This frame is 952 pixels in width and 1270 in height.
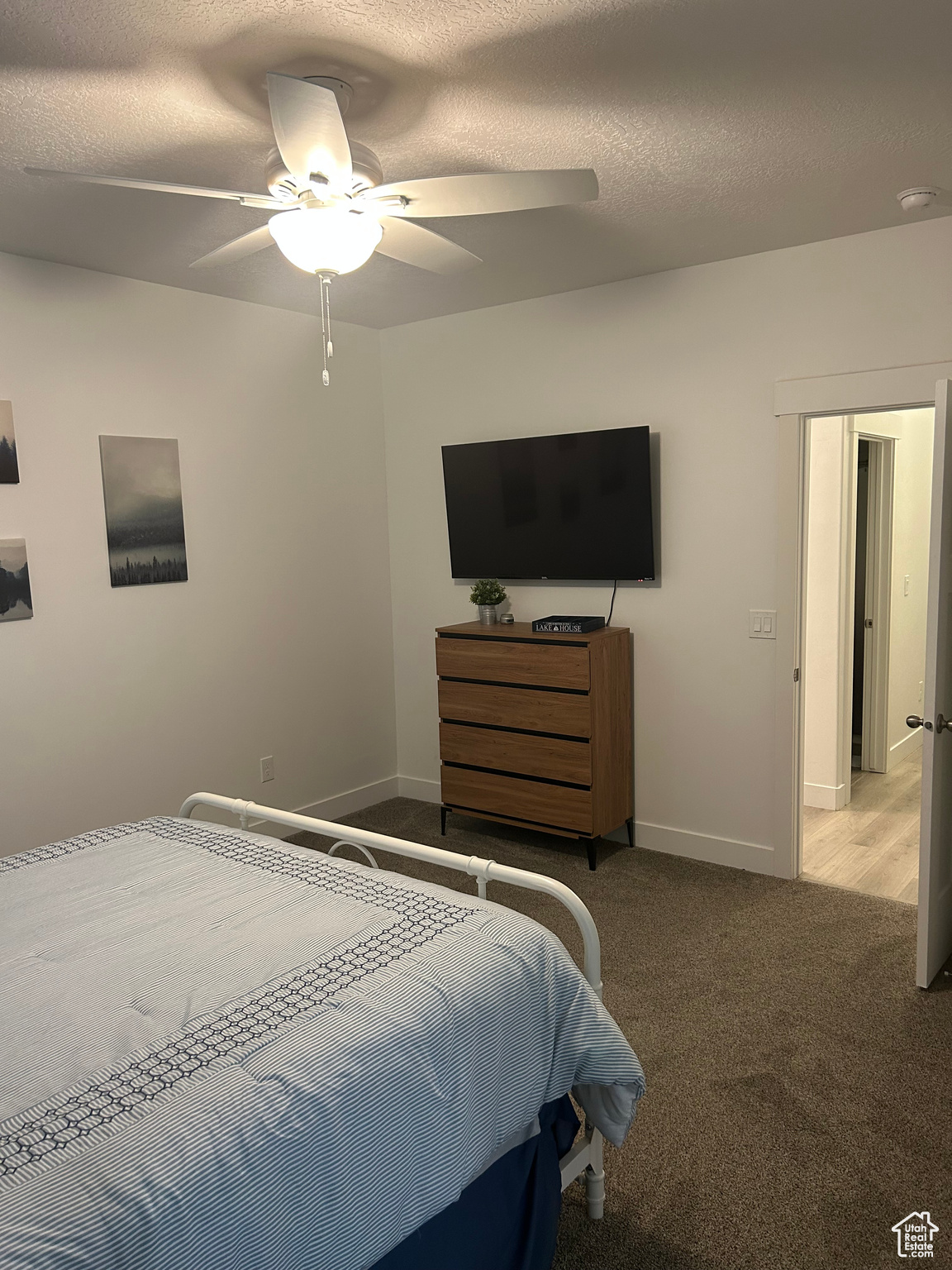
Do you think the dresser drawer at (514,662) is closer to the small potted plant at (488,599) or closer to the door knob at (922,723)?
the small potted plant at (488,599)

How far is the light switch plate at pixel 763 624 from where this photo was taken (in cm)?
370

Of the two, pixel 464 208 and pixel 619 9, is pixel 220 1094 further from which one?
pixel 619 9

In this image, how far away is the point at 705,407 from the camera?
3.80 metres

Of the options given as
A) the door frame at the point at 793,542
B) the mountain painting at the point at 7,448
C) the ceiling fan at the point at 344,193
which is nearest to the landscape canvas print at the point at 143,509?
the mountain painting at the point at 7,448

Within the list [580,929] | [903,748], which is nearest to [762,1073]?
[580,929]

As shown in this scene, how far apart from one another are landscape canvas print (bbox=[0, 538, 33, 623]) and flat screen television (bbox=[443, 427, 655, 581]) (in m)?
2.00

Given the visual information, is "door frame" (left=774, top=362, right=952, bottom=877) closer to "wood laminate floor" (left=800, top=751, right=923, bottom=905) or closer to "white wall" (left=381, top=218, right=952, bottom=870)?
"white wall" (left=381, top=218, right=952, bottom=870)

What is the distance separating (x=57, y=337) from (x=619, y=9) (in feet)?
8.34

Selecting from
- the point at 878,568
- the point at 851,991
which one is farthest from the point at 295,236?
the point at 878,568

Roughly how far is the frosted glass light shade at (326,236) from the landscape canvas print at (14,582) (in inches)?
72.6

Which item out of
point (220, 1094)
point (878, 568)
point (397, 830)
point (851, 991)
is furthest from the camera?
point (878, 568)

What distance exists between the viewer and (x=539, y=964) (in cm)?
173

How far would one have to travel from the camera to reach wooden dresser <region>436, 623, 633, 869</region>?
3.89 m

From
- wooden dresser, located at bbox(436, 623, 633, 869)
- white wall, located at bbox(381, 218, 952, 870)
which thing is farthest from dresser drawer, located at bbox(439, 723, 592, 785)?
white wall, located at bbox(381, 218, 952, 870)
